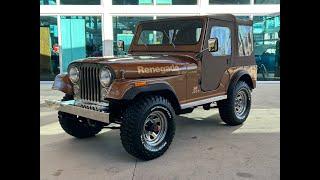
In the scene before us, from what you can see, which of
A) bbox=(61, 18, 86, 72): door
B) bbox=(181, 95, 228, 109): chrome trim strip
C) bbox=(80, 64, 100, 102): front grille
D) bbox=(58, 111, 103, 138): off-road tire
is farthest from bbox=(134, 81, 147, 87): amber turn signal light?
bbox=(61, 18, 86, 72): door

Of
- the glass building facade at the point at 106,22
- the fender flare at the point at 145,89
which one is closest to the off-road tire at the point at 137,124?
the fender flare at the point at 145,89

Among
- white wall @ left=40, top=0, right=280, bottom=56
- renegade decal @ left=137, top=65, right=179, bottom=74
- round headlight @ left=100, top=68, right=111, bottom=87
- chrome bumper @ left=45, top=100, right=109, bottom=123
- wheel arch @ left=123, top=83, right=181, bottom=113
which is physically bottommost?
chrome bumper @ left=45, top=100, right=109, bottom=123

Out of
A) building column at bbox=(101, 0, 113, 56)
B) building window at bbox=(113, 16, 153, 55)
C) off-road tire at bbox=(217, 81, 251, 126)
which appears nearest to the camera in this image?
off-road tire at bbox=(217, 81, 251, 126)

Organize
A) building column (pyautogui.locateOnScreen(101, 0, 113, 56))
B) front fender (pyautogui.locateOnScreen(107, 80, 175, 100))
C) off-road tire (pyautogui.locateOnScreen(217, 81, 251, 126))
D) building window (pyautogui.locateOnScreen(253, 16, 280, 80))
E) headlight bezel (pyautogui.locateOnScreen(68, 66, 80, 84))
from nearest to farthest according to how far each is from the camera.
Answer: front fender (pyautogui.locateOnScreen(107, 80, 175, 100)) → headlight bezel (pyautogui.locateOnScreen(68, 66, 80, 84)) → off-road tire (pyautogui.locateOnScreen(217, 81, 251, 126)) → building column (pyautogui.locateOnScreen(101, 0, 113, 56)) → building window (pyautogui.locateOnScreen(253, 16, 280, 80))

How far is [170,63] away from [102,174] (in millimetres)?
1802

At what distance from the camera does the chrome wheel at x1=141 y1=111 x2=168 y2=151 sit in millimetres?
4426

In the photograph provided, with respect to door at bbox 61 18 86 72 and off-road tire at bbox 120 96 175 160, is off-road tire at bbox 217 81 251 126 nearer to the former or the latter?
off-road tire at bbox 120 96 175 160

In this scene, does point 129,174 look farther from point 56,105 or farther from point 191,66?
point 191,66

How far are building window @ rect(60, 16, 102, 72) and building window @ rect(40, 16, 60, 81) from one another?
27 cm

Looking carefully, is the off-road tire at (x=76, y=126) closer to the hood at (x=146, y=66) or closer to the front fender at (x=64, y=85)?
the front fender at (x=64, y=85)

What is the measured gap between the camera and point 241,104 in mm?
6449

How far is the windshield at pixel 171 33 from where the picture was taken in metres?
5.44
